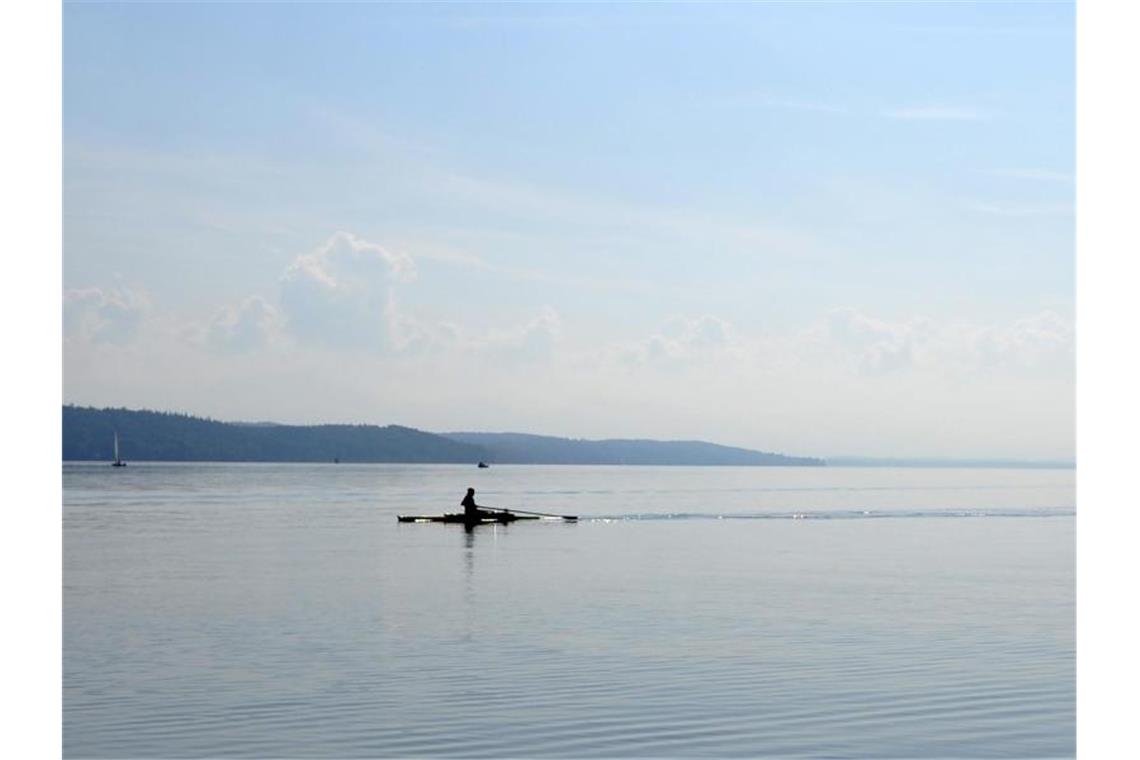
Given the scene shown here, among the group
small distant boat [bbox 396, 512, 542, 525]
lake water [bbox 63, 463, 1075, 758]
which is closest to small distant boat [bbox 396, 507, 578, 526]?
small distant boat [bbox 396, 512, 542, 525]

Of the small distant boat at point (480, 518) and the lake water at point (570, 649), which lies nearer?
the lake water at point (570, 649)

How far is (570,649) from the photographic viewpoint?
24375 millimetres

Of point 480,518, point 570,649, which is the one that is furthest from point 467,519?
point 570,649

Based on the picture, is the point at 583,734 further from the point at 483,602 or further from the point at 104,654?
the point at 483,602

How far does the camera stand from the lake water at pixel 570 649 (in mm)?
17719

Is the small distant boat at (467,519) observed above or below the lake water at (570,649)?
below

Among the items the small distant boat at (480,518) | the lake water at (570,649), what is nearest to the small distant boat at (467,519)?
the small distant boat at (480,518)

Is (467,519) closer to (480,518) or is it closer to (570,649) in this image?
(480,518)

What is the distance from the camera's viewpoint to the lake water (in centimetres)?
1772

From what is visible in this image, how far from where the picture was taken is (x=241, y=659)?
77.4 feet

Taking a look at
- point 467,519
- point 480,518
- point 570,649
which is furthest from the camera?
point 480,518

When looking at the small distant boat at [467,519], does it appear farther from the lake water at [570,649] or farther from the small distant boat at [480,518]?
the lake water at [570,649]

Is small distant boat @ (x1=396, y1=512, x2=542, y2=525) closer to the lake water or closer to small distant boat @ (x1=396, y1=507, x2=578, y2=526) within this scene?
small distant boat @ (x1=396, y1=507, x2=578, y2=526)
